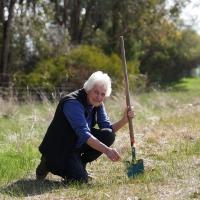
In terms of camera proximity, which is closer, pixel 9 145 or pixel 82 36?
pixel 9 145

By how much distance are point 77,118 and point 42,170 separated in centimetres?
106

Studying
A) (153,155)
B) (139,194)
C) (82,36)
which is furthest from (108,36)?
(139,194)

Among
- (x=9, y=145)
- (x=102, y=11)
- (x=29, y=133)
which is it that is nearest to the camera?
(x=9, y=145)

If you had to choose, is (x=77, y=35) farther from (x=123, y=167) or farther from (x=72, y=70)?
(x=123, y=167)

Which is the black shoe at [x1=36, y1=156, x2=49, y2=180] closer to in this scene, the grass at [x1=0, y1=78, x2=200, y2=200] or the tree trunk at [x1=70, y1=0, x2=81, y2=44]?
the grass at [x1=0, y1=78, x2=200, y2=200]

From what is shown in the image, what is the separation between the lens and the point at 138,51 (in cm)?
3856

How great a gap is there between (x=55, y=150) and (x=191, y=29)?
157 feet

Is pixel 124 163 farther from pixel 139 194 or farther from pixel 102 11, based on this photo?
pixel 102 11

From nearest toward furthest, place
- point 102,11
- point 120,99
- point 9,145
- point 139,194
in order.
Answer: point 139,194 → point 9,145 → point 120,99 → point 102,11

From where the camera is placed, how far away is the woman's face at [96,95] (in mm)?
7496

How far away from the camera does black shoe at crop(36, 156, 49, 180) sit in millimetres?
7980

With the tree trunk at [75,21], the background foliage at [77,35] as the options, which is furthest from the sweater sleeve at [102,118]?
the tree trunk at [75,21]

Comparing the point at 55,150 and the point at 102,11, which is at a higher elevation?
the point at 102,11

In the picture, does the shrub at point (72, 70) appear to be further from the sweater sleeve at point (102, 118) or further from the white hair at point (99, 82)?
the white hair at point (99, 82)
